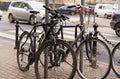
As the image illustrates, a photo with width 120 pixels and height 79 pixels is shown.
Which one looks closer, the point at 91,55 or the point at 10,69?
the point at 91,55

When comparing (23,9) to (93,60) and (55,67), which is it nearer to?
(93,60)

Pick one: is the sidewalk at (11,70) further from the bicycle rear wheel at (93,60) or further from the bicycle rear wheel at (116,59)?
the bicycle rear wheel at (93,60)

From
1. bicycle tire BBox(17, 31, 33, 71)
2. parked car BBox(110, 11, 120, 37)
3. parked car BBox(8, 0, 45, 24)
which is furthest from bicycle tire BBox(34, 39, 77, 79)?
parked car BBox(8, 0, 45, 24)

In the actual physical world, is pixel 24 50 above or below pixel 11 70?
above

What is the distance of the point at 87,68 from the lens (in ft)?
21.0

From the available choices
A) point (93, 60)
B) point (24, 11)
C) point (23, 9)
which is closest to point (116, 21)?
point (24, 11)

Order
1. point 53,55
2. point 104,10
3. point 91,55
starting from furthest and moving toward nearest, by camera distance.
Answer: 1. point 104,10
2. point 91,55
3. point 53,55

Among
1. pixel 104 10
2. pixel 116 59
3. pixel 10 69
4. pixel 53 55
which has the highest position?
pixel 53 55

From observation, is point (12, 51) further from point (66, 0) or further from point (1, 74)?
point (66, 0)

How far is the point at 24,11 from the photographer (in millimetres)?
24234

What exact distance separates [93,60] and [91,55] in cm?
11

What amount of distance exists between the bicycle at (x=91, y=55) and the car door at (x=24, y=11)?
17574 mm

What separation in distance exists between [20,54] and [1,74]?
26.8 inches

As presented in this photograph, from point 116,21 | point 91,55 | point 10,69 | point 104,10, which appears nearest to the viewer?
point 91,55
